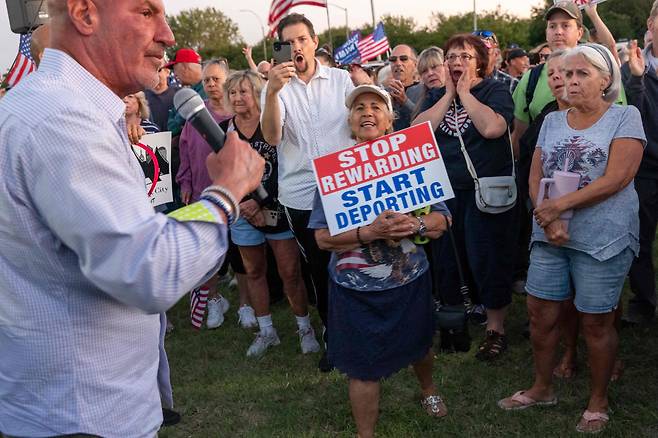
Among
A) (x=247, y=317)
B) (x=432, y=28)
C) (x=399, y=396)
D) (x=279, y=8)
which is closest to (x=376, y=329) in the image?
(x=399, y=396)

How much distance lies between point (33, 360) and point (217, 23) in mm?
91933

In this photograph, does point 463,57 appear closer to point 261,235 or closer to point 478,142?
point 478,142

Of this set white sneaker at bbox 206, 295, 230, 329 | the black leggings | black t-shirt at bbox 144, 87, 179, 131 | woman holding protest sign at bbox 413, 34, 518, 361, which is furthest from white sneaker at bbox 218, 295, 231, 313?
woman holding protest sign at bbox 413, 34, 518, 361

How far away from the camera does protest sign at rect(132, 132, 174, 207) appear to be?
4.54 m

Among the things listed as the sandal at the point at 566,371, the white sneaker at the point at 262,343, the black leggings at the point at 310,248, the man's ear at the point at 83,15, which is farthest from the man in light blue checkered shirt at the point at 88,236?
the white sneaker at the point at 262,343

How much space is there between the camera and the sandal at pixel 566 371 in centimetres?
407

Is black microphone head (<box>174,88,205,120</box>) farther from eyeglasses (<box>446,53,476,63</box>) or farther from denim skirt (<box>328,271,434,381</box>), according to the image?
eyeglasses (<box>446,53,476,63</box>)

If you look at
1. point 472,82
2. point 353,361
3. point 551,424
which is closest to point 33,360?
point 353,361

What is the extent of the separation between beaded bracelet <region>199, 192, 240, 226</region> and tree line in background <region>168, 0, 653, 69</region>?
3723 cm

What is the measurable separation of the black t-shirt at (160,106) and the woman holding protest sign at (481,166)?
114 inches

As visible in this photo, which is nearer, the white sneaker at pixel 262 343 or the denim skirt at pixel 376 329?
the denim skirt at pixel 376 329

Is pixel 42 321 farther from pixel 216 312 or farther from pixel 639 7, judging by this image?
pixel 639 7

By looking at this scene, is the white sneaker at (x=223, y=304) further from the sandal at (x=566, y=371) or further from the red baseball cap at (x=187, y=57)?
the sandal at (x=566, y=371)

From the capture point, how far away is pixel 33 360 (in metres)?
1.45
